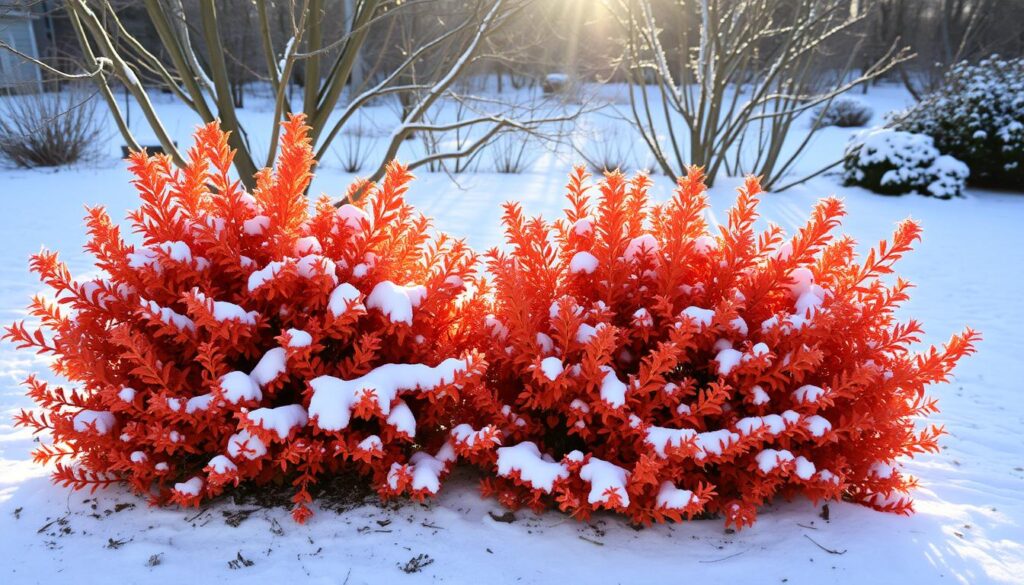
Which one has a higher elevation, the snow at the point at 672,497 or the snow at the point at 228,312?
the snow at the point at 228,312

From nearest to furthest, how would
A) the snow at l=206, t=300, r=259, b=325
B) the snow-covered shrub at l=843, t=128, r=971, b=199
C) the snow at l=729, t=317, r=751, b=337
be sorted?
the snow at l=206, t=300, r=259, b=325 → the snow at l=729, t=317, r=751, b=337 → the snow-covered shrub at l=843, t=128, r=971, b=199

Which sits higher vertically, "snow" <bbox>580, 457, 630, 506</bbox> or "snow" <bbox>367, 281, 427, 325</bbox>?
"snow" <bbox>367, 281, 427, 325</bbox>

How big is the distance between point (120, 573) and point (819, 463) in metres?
2.24

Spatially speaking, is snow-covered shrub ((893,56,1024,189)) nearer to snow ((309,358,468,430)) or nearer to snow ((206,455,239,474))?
snow ((309,358,468,430))

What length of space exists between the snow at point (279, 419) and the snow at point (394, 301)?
0.42m

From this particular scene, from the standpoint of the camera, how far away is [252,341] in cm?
245

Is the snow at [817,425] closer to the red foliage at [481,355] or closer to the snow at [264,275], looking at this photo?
the red foliage at [481,355]

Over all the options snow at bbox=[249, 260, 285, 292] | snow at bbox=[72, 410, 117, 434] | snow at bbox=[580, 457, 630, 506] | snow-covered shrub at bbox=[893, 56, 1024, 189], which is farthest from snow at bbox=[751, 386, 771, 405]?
snow-covered shrub at bbox=[893, 56, 1024, 189]

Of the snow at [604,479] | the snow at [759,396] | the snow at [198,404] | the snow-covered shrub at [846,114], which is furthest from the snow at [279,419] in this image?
the snow-covered shrub at [846,114]

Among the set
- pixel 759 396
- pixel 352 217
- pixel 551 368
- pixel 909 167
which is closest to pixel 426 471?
pixel 551 368

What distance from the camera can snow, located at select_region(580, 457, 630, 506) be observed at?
7.36 feet

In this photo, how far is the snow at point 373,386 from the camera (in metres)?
2.25

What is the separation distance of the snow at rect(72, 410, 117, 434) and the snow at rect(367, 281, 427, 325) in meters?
0.94

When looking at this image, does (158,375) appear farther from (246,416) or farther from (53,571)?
(53,571)
